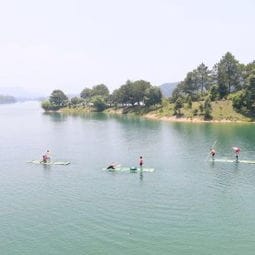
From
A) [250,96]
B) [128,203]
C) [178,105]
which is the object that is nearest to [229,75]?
[250,96]

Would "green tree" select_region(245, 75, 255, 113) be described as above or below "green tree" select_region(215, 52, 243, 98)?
below

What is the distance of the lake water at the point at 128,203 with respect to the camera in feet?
139

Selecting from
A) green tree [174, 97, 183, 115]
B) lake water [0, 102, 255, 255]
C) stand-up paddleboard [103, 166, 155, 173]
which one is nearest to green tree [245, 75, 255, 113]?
green tree [174, 97, 183, 115]

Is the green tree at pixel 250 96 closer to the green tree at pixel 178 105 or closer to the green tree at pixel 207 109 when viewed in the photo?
the green tree at pixel 207 109

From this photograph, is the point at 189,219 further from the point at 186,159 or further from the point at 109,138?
the point at 109,138

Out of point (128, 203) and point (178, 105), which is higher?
point (178, 105)

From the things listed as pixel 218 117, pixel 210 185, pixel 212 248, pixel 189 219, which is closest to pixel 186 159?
pixel 210 185

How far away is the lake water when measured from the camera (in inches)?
1673

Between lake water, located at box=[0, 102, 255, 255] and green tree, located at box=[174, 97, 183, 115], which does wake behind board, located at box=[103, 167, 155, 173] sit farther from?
green tree, located at box=[174, 97, 183, 115]

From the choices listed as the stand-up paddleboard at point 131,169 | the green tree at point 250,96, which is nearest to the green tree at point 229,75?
the green tree at point 250,96

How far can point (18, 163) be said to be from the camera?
85000 millimetres

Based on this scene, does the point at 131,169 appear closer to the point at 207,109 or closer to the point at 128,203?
the point at 128,203

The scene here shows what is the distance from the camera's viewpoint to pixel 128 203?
5519 cm

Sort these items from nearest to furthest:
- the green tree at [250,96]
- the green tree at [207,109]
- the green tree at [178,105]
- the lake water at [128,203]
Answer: the lake water at [128,203]
the green tree at [250,96]
the green tree at [207,109]
the green tree at [178,105]
